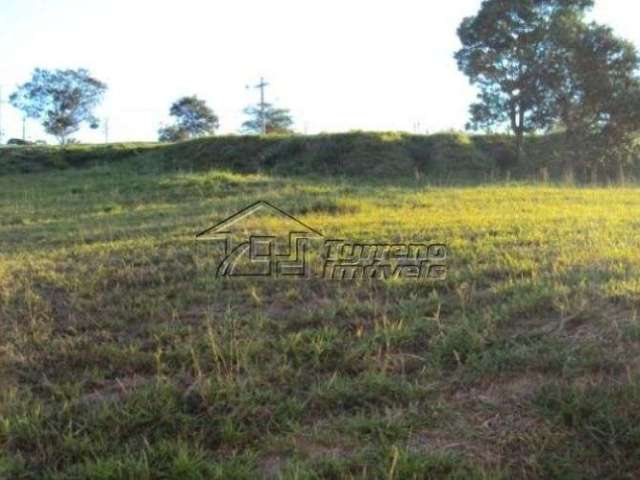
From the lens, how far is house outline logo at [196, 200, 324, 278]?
187 inches

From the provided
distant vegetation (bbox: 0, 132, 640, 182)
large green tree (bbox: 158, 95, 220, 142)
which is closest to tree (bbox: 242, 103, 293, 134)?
large green tree (bbox: 158, 95, 220, 142)

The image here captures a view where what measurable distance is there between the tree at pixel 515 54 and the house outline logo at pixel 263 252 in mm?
12135

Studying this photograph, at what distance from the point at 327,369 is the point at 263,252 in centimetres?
250

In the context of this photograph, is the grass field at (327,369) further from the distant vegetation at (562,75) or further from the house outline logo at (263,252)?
the distant vegetation at (562,75)

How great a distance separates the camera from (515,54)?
16828 mm

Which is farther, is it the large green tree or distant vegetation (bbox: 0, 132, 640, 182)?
the large green tree

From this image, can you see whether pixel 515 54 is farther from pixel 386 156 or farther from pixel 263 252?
pixel 263 252

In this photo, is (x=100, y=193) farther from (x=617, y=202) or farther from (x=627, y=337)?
(x=627, y=337)

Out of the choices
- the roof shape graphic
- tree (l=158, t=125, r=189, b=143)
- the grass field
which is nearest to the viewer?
the grass field

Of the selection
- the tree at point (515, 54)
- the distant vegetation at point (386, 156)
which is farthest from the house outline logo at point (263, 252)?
the tree at point (515, 54)

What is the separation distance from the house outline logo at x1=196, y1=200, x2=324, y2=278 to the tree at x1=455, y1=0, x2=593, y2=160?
39.8ft

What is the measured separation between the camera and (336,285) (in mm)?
4293

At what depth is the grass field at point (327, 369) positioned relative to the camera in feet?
7.49

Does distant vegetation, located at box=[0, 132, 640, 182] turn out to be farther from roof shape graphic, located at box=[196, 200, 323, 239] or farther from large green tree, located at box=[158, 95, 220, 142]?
large green tree, located at box=[158, 95, 220, 142]
